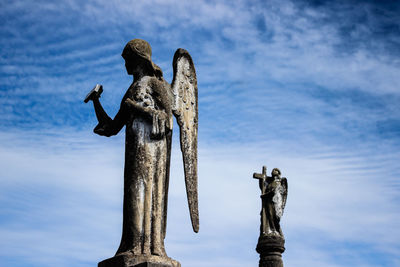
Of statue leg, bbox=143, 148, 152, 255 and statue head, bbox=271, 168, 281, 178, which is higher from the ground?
statue head, bbox=271, 168, 281, 178

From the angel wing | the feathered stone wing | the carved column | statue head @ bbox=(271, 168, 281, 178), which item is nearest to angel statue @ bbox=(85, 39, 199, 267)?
the angel wing

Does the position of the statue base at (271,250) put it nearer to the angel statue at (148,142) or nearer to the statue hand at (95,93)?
the angel statue at (148,142)

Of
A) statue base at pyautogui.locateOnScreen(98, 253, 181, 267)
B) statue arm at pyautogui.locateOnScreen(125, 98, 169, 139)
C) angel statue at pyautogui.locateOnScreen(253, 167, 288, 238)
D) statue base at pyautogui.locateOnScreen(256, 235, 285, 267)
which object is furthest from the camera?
angel statue at pyautogui.locateOnScreen(253, 167, 288, 238)

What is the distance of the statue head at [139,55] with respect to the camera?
19.7 feet

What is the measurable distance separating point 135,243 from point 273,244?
7.59 meters

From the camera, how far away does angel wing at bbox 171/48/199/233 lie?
6.03 metres

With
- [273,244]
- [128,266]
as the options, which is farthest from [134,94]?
[273,244]

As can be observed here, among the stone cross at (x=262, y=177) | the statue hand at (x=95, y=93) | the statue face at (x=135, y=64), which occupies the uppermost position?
the stone cross at (x=262, y=177)

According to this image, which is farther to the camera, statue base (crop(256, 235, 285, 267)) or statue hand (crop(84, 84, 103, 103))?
statue base (crop(256, 235, 285, 267))

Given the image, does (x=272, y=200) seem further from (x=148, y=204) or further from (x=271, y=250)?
(x=148, y=204)

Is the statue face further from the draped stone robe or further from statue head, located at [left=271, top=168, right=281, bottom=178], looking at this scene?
statue head, located at [left=271, top=168, right=281, bottom=178]

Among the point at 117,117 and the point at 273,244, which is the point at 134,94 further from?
the point at 273,244

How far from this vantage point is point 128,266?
5.02 m

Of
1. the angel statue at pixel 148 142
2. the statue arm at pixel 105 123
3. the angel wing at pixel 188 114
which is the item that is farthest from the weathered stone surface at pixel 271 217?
the statue arm at pixel 105 123
